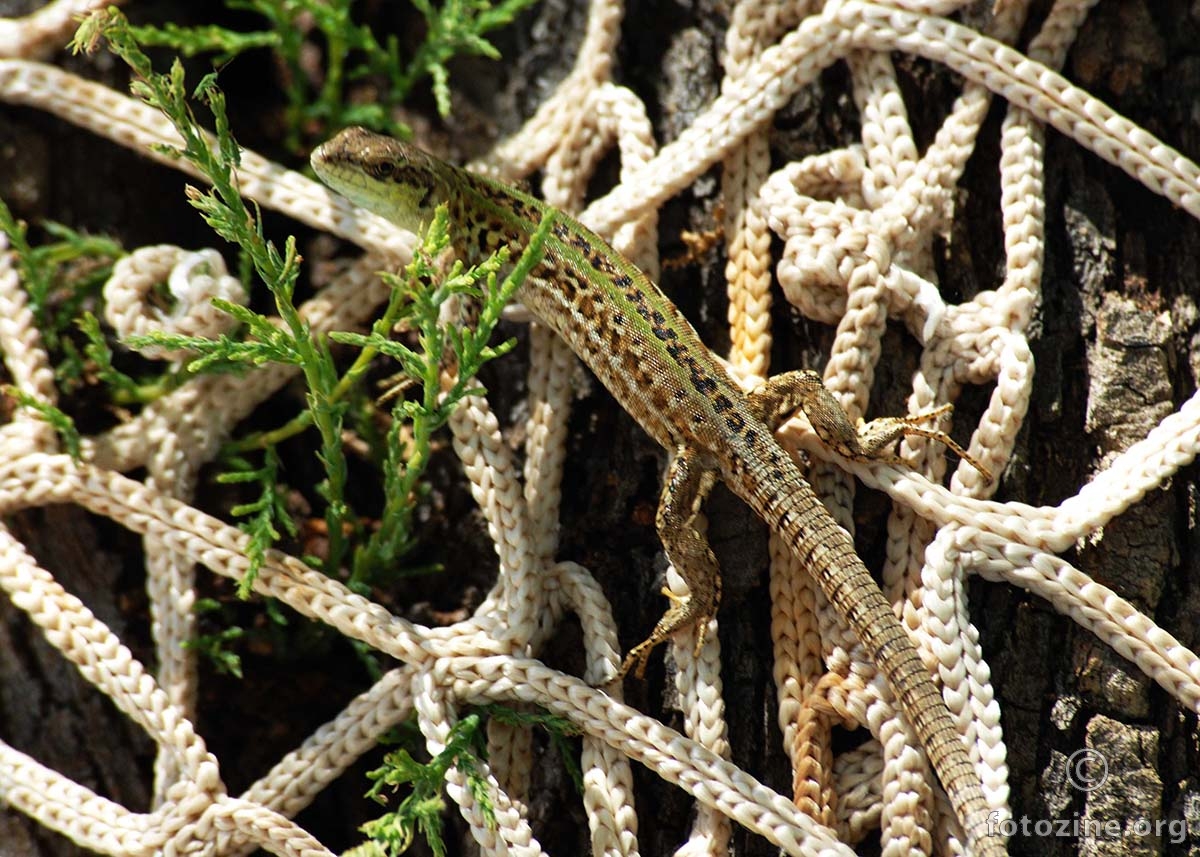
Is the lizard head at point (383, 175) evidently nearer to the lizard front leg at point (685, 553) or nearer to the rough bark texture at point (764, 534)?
the rough bark texture at point (764, 534)

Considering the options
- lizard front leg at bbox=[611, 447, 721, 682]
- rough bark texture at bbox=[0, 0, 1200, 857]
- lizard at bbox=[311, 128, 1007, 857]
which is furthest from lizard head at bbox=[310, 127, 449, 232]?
lizard front leg at bbox=[611, 447, 721, 682]

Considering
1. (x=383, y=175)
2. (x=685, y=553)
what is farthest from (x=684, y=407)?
(x=383, y=175)

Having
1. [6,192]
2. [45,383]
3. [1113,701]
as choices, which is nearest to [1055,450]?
[1113,701]

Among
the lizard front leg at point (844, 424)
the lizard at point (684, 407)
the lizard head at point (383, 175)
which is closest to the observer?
the lizard at point (684, 407)

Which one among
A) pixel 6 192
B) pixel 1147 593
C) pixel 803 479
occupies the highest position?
pixel 6 192

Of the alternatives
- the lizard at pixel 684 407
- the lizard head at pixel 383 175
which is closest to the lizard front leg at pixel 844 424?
the lizard at pixel 684 407

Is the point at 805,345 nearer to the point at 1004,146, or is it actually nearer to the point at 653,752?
the point at 1004,146

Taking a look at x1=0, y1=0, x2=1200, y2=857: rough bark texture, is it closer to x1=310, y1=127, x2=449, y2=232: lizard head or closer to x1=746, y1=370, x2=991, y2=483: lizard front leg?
x1=746, y1=370, x2=991, y2=483: lizard front leg
